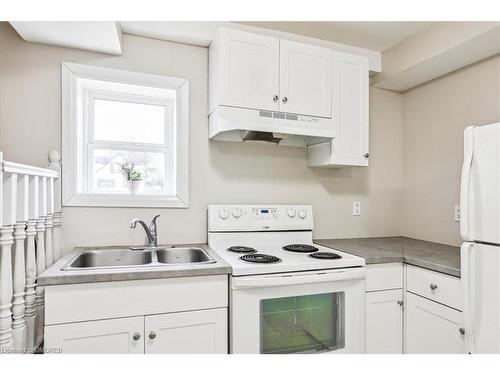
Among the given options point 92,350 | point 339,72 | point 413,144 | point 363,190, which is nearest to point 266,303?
point 92,350

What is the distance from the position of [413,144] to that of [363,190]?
0.59 m

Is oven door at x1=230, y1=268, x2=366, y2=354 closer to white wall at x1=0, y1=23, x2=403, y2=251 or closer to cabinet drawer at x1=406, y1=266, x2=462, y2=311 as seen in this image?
cabinet drawer at x1=406, y1=266, x2=462, y2=311

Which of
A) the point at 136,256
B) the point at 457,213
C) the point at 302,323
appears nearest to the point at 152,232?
the point at 136,256

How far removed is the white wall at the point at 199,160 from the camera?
1.88m

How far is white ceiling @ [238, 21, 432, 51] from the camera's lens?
2189mm

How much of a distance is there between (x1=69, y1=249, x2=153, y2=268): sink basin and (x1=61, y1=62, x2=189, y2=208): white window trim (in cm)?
31

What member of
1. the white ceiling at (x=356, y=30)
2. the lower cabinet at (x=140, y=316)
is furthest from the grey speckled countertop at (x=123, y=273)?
the white ceiling at (x=356, y=30)

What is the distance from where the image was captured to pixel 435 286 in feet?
5.58

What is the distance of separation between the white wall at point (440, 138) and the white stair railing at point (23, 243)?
2686 millimetres

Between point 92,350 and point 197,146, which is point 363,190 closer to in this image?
point 197,146

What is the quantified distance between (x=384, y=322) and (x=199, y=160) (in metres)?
1.61

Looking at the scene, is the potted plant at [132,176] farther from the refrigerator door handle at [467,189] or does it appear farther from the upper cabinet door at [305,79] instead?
the refrigerator door handle at [467,189]

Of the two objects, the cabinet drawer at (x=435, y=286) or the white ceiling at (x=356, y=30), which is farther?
the white ceiling at (x=356, y=30)

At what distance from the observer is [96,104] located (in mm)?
2137
